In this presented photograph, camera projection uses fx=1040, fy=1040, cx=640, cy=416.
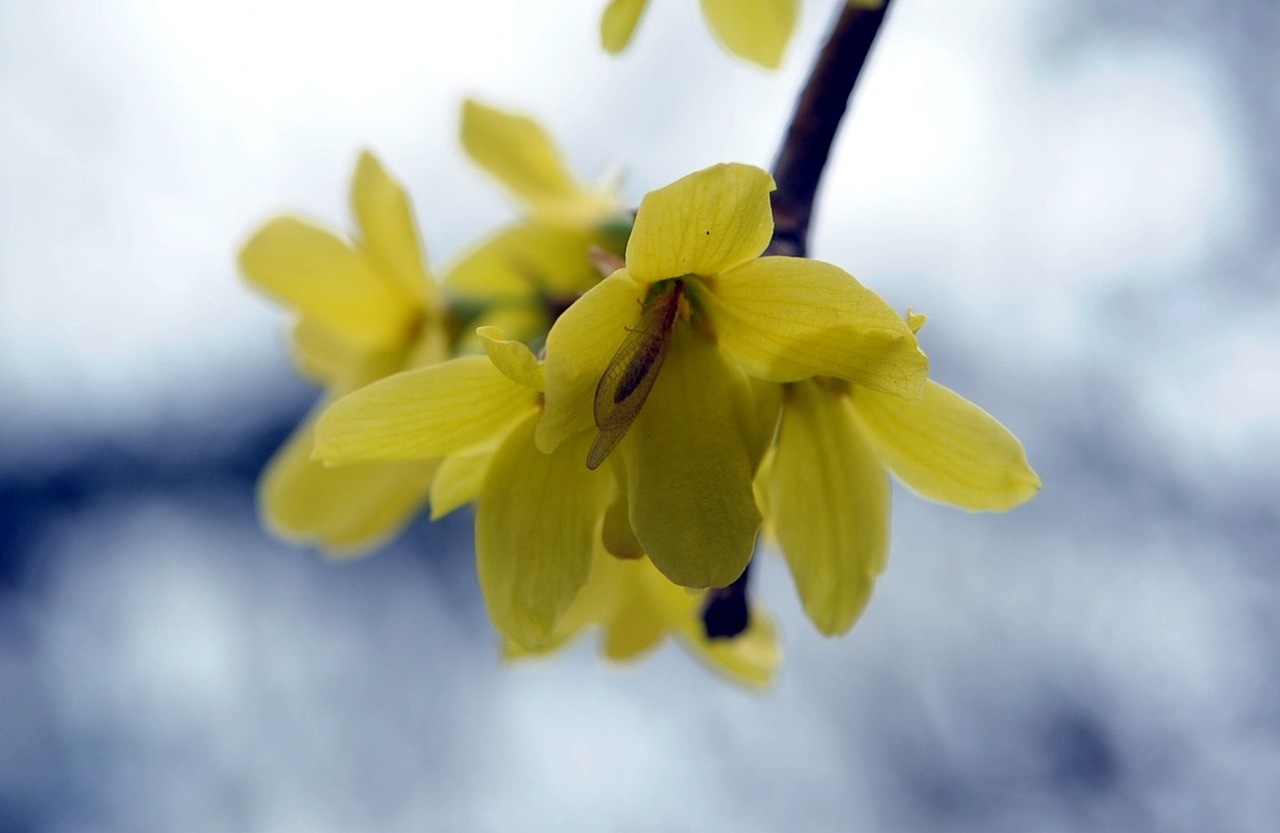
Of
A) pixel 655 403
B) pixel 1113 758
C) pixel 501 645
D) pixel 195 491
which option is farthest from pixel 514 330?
pixel 195 491

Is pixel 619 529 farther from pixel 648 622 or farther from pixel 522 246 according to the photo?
pixel 522 246

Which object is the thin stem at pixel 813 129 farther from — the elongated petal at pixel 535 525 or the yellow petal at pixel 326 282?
the yellow petal at pixel 326 282

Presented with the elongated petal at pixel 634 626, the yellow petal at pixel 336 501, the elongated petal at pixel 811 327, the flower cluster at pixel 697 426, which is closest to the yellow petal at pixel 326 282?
the yellow petal at pixel 336 501

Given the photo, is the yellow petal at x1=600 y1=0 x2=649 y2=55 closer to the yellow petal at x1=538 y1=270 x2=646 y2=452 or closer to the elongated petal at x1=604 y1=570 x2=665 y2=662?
the yellow petal at x1=538 y1=270 x2=646 y2=452

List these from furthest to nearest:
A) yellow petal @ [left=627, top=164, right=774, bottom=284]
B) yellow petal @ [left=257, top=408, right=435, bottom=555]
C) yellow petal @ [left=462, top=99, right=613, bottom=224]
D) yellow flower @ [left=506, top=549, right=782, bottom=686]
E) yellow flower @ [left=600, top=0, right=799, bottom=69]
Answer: yellow petal @ [left=462, top=99, right=613, bottom=224]
yellow petal @ [left=257, top=408, right=435, bottom=555]
yellow flower @ [left=506, top=549, right=782, bottom=686]
yellow flower @ [left=600, top=0, right=799, bottom=69]
yellow petal @ [left=627, top=164, right=774, bottom=284]

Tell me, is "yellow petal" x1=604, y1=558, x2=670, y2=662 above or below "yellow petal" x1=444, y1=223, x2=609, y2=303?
below

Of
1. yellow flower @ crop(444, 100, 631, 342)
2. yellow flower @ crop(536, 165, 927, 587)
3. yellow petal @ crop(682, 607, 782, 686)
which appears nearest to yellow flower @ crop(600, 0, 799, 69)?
yellow flower @ crop(536, 165, 927, 587)
